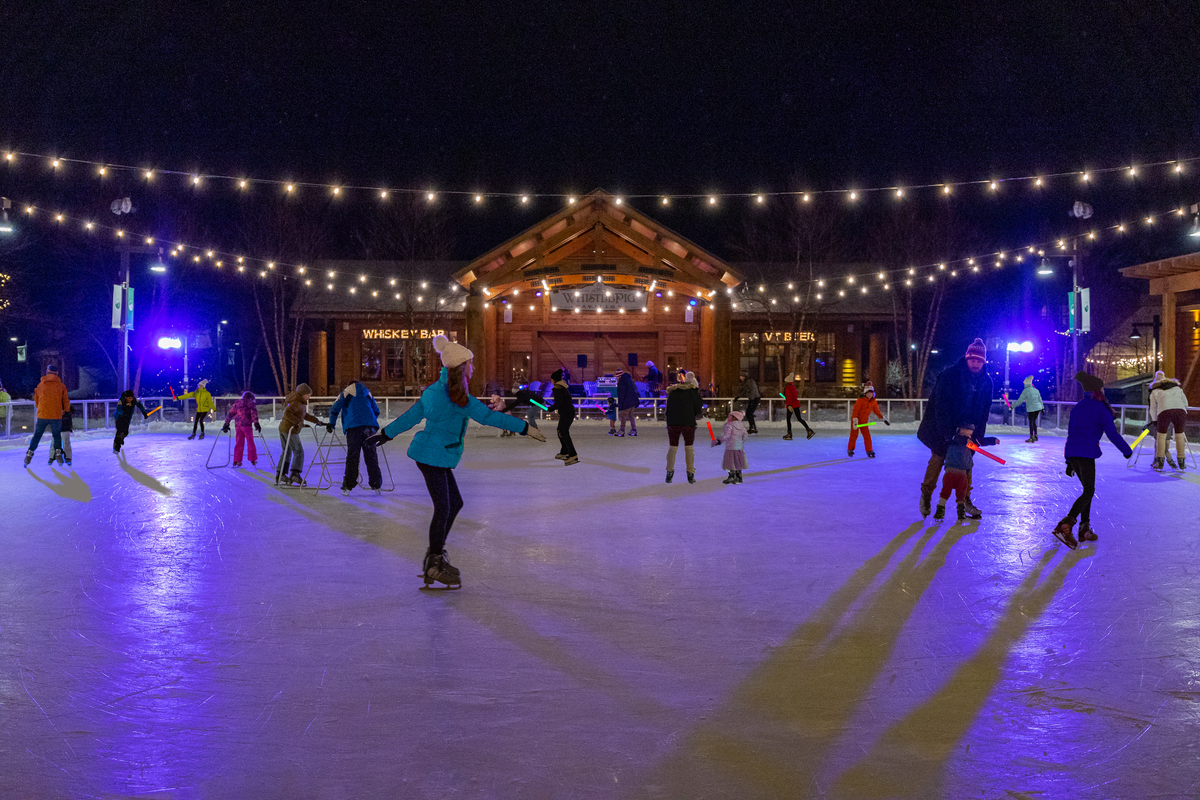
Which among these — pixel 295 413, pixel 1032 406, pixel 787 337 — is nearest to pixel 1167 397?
pixel 1032 406

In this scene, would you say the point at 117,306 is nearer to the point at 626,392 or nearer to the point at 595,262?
the point at 626,392

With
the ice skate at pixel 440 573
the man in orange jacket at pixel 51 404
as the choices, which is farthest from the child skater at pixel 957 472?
the man in orange jacket at pixel 51 404

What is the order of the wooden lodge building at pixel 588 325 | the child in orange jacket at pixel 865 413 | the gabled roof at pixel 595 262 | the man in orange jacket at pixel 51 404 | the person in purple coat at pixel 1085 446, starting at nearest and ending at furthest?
1. the person in purple coat at pixel 1085 446
2. the man in orange jacket at pixel 51 404
3. the child in orange jacket at pixel 865 413
4. the gabled roof at pixel 595 262
5. the wooden lodge building at pixel 588 325

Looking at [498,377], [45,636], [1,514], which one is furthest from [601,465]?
[498,377]

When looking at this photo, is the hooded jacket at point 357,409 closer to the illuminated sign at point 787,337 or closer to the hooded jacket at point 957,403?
the hooded jacket at point 957,403

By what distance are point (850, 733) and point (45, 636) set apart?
4.25 meters

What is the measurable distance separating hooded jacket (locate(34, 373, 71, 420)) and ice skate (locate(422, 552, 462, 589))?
9862mm

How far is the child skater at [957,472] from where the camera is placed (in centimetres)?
888

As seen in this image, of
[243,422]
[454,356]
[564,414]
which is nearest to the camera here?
[454,356]

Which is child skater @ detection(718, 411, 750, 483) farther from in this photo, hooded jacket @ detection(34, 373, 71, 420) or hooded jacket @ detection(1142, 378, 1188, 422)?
hooded jacket @ detection(34, 373, 71, 420)

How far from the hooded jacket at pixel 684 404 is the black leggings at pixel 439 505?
19.8ft

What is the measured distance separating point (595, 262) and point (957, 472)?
63.2 feet

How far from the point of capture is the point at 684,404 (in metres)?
12.1

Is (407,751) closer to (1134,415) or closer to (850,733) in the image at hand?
(850,733)
